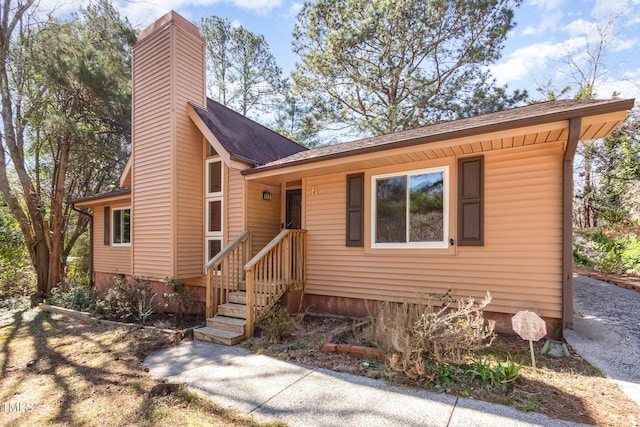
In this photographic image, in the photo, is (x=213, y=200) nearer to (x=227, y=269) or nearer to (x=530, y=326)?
(x=227, y=269)

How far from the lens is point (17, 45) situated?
1118 centimetres

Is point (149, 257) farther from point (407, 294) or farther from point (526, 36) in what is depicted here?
point (526, 36)

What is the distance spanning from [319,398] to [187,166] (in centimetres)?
601

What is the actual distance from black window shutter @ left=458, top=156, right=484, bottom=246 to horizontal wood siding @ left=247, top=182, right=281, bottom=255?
4137mm

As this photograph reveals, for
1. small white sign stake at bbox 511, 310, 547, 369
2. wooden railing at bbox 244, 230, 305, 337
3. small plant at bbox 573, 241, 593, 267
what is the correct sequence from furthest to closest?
small plant at bbox 573, 241, 593, 267 < wooden railing at bbox 244, 230, 305, 337 < small white sign stake at bbox 511, 310, 547, 369

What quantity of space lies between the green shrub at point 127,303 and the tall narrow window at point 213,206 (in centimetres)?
149

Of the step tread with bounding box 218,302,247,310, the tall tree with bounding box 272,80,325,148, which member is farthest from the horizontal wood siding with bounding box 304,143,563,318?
the tall tree with bounding box 272,80,325,148

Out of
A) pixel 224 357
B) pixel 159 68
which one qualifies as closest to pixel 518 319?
pixel 224 357

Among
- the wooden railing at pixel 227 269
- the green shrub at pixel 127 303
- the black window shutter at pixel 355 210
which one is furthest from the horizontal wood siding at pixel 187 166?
the black window shutter at pixel 355 210

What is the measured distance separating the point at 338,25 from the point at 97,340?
12840 millimetres

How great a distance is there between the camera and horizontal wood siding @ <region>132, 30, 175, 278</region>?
7.15 m

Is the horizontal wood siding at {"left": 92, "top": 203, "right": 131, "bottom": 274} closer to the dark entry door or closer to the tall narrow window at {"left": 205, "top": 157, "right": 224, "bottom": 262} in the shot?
the tall narrow window at {"left": 205, "top": 157, "right": 224, "bottom": 262}

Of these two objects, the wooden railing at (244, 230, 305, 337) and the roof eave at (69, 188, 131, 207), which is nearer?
the wooden railing at (244, 230, 305, 337)

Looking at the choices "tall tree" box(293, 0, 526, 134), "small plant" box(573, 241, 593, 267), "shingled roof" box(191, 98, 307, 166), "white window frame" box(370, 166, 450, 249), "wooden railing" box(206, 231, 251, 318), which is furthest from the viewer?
"tall tree" box(293, 0, 526, 134)
